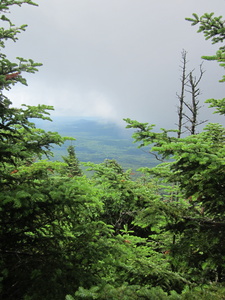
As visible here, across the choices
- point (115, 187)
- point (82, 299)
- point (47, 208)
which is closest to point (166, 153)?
point (115, 187)

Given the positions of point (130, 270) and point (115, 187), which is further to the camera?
point (115, 187)

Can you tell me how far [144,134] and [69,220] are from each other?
2.38 meters

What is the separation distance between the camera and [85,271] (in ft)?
12.2

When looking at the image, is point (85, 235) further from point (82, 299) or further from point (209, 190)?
point (209, 190)

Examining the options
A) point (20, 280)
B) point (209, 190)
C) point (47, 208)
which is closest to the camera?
point (20, 280)

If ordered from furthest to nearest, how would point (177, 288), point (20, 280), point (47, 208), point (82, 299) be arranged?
point (177, 288)
point (47, 208)
point (20, 280)
point (82, 299)

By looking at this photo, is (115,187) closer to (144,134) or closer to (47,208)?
(144,134)

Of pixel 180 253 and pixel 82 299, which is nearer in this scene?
pixel 82 299

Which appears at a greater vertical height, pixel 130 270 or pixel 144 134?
pixel 144 134

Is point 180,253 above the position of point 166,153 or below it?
below

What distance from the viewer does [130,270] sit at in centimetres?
436

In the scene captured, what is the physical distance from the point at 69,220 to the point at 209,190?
112 inches

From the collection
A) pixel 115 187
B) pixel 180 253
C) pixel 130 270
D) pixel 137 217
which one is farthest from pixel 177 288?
pixel 115 187

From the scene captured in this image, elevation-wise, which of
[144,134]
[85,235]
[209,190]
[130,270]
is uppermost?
[144,134]
